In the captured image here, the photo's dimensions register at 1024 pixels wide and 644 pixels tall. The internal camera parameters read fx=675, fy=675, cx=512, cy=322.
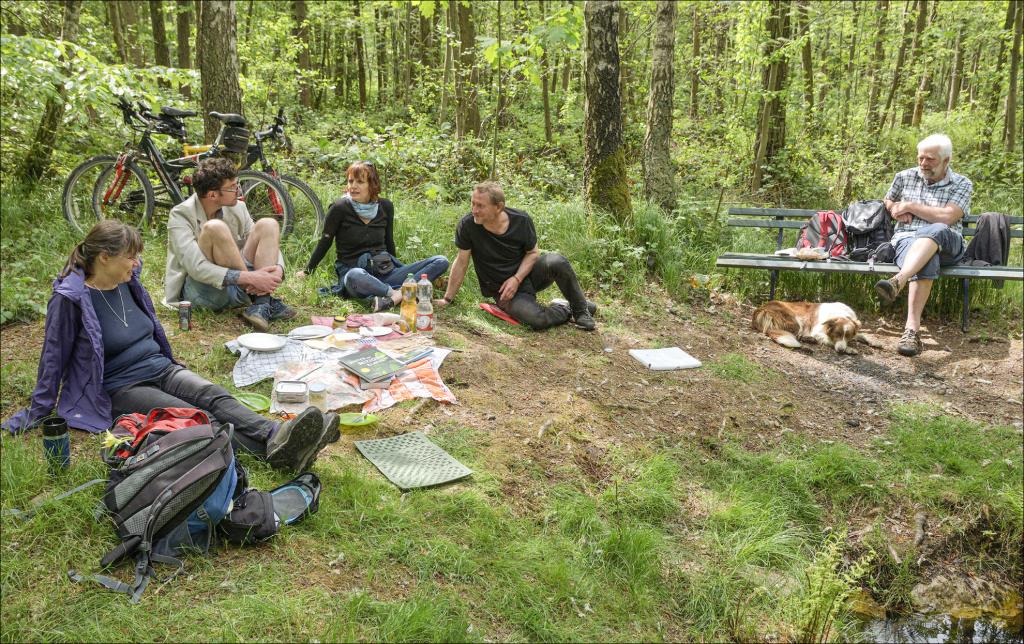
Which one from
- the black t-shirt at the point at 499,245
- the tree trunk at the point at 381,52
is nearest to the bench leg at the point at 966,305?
the black t-shirt at the point at 499,245

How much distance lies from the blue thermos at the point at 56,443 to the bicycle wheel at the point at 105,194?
4088 millimetres

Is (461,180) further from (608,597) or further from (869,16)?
(869,16)

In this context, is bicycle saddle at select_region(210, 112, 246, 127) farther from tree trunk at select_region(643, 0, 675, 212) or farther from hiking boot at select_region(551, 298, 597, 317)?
tree trunk at select_region(643, 0, 675, 212)

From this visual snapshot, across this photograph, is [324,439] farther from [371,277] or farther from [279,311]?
[371,277]

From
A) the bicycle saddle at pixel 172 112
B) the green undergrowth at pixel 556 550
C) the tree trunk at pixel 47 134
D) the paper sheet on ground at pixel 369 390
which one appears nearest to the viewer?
the green undergrowth at pixel 556 550

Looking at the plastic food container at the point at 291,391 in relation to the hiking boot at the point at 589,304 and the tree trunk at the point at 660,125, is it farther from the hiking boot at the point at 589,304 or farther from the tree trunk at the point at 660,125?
the tree trunk at the point at 660,125

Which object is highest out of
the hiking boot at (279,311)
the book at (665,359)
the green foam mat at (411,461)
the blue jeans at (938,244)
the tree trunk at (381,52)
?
the tree trunk at (381,52)

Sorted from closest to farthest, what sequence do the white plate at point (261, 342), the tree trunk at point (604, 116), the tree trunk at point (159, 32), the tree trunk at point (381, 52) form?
1. the white plate at point (261, 342)
2. the tree trunk at point (604, 116)
3. the tree trunk at point (159, 32)
4. the tree trunk at point (381, 52)

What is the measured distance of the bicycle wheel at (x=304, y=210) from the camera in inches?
260

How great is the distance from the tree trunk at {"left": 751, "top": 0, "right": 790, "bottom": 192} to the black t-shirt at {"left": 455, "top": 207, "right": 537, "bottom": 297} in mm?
5359

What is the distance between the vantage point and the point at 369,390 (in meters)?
4.19

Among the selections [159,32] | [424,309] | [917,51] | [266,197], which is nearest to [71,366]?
[424,309]

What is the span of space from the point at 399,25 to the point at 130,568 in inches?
762

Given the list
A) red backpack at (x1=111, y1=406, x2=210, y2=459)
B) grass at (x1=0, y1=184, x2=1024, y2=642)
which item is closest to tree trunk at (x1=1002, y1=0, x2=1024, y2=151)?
grass at (x1=0, y1=184, x2=1024, y2=642)
